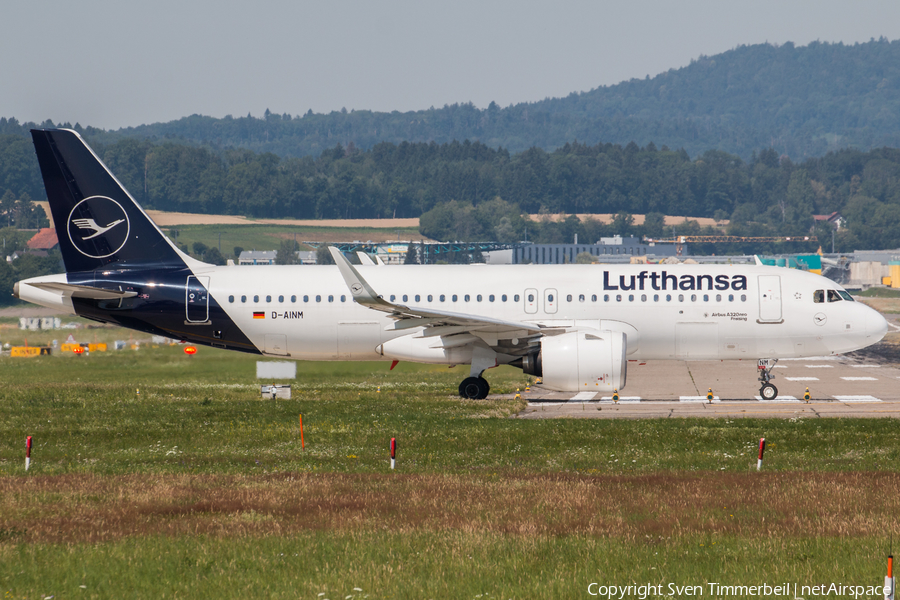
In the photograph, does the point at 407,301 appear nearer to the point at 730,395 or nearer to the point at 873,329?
the point at 730,395

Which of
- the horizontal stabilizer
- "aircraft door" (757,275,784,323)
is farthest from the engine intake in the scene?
the horizontal stabilizer

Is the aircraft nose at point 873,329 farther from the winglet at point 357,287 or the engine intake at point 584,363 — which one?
the winglet at point 357,287

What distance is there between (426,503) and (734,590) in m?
5.93

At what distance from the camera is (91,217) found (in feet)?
105

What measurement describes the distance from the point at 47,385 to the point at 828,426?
27870mm

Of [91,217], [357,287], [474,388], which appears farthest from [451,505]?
[91,217]

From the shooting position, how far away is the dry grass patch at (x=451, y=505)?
46.4ft

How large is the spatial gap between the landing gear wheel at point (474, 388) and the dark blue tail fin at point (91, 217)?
1016 cm

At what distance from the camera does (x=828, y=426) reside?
84.6 feet

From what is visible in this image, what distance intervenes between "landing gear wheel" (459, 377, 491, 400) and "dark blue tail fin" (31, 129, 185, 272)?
10.2 meters

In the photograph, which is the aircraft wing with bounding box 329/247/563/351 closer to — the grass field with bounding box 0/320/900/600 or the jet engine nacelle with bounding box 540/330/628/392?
the jet engine nacelle with bounding box 540/330/628/392

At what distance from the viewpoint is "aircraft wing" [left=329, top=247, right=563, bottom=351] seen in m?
28.6

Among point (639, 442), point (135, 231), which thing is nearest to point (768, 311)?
point (639, 442)

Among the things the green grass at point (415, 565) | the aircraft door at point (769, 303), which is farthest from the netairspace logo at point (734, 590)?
the aircraft door at point (769, 303)
